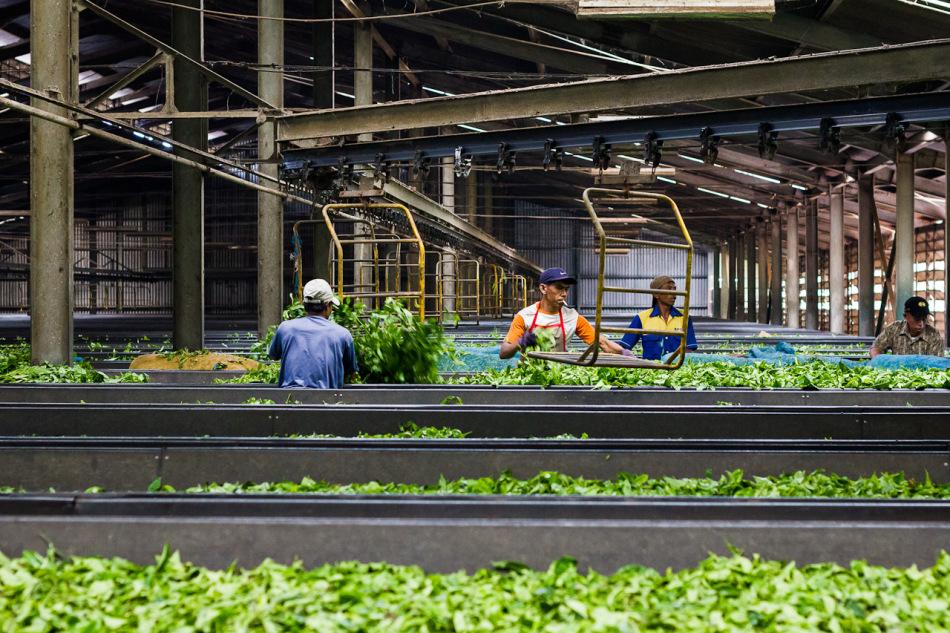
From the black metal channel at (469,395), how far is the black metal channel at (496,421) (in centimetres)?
65

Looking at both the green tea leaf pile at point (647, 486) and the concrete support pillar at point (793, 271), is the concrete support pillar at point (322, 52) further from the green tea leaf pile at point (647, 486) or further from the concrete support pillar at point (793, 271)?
the concrete support pillar at point (793, 271)

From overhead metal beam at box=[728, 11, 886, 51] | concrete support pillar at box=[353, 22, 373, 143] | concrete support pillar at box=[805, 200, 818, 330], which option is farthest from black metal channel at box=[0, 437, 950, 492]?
concrete support pillar at box=[805, 200, 818, 330]

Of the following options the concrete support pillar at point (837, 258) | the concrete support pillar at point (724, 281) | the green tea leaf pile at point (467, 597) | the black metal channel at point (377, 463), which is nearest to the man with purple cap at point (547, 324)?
the black metal channel at point (377, 463)

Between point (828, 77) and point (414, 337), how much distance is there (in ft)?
14.3

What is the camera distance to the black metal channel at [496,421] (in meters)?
5.56

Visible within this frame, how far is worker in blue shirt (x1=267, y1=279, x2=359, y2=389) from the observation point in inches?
241

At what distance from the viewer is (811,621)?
2.70 metres

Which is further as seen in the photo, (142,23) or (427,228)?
(142,23)

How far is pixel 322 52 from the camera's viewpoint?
17.0 m

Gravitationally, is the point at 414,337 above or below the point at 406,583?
above

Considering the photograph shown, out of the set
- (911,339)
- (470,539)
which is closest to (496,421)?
(470,539)

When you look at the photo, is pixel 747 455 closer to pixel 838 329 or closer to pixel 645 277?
pixel 838 329

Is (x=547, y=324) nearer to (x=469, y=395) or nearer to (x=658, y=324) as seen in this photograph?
(x=469, y=395)

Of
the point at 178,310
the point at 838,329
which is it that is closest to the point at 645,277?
the point at 838,329
